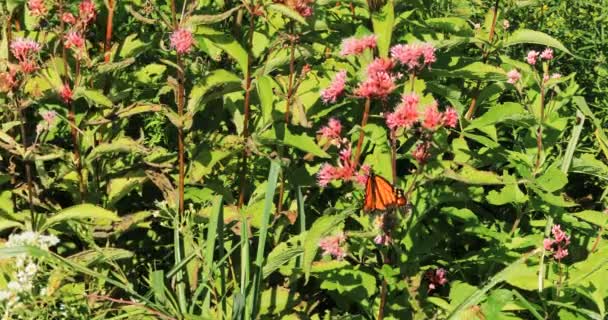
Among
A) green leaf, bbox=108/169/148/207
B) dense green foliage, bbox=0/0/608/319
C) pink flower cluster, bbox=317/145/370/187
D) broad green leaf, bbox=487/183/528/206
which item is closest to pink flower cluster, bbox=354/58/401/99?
dense green foliage, bbox=0/0/608/319

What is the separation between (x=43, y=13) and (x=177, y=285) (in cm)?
127

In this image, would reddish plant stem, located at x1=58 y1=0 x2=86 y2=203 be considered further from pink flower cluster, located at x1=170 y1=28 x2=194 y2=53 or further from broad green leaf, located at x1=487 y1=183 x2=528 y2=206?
broad green leaf, located at x1=487 y1=183 x2=528 y2=206

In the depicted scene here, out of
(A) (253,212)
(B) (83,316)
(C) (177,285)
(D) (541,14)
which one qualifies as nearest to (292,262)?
(A) (253,212)

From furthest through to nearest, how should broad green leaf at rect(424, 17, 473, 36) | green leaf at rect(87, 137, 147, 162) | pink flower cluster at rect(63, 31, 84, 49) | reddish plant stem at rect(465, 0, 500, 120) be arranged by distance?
reddish plant stem at rect(465, 0, 500, 120) < broad green leaf at rect(424, 17, 473, 36) < green leaf at rect(87, 137, 147, 162) < pink flower cluster at rect(63, 31, 84, 49)

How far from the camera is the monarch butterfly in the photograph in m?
2.75

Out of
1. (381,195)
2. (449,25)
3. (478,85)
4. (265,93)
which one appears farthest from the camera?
(478,85)

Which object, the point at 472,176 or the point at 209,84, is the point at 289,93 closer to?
the point at 209,84

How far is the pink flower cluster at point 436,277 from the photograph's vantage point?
3502mm

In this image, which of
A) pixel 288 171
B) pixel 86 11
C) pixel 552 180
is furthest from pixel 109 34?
pixel 552 180

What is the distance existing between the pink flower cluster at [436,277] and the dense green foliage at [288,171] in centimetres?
1

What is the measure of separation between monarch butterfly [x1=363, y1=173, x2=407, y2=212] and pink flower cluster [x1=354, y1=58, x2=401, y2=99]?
0.31 m

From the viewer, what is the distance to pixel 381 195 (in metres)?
2.77

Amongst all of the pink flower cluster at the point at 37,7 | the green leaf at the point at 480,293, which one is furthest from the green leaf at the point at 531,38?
the pink flower cluster at the point at 37,7

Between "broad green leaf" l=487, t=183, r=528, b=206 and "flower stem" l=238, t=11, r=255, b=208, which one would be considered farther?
"broad green leaf" l=487, t=183, r=528, b=206
